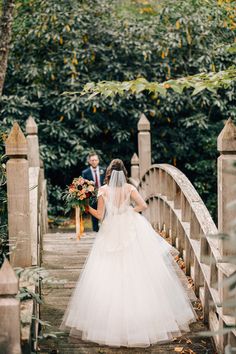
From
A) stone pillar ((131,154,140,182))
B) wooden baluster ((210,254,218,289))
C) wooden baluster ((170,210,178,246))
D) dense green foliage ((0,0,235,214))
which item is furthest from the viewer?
dense green foliage ((0,0,235,214))

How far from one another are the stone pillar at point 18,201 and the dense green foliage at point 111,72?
31.6 ft

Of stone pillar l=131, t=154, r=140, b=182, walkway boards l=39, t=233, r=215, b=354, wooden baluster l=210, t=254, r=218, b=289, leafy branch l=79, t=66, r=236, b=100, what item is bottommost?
walkway boards l=39, t=233, r=215, b=354

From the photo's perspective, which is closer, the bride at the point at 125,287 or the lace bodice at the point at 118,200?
the bride at the point at 125,287

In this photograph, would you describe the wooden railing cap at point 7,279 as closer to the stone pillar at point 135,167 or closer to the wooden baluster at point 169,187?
the wooden baluster at point 169,187

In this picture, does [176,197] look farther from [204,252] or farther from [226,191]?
[226,191]

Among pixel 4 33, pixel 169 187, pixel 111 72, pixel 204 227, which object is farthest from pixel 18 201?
pixel 111 72

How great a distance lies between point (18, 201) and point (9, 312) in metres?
1.63

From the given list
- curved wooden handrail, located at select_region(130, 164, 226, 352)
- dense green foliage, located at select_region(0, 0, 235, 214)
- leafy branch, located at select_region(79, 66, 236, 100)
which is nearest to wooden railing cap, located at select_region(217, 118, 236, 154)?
leafy branch, located at select_region(79, 66, 236, 100)

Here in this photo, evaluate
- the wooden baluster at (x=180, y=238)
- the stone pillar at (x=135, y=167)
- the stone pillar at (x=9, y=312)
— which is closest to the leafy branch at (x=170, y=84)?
the stone pillar at (x=9, y=312)

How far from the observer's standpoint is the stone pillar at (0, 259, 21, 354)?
13.8 ft

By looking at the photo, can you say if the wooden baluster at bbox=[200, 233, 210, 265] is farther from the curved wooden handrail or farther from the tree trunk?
the tree trunk

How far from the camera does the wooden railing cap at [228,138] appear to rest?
17.3 feet

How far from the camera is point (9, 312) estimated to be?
4.23 m

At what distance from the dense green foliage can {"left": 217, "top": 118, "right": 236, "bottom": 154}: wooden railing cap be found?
1001cm
